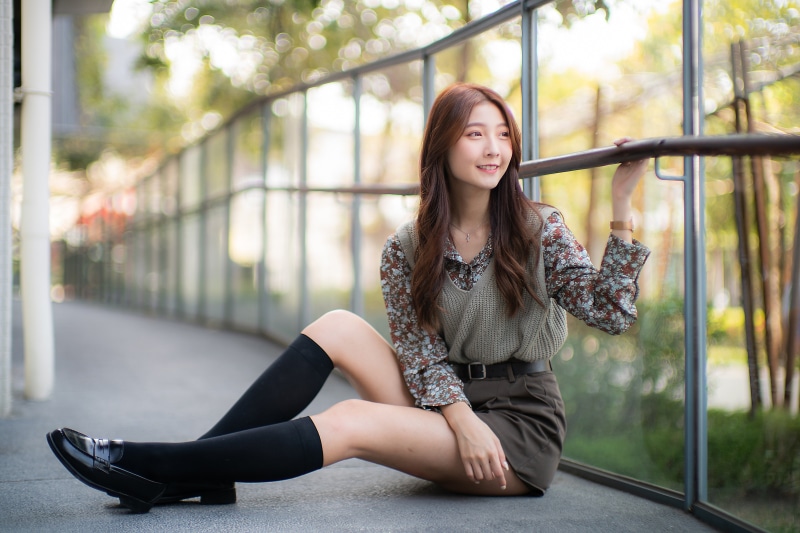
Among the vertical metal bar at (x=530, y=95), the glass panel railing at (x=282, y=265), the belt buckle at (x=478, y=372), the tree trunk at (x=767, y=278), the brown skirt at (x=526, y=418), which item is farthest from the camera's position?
the glass panel railing at (x=282, y=265)

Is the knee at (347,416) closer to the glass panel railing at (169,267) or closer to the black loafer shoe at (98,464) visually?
the black loafer shoe at (98,464)

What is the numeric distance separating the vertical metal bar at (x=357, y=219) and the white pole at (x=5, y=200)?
1.77m

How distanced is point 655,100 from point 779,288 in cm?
190

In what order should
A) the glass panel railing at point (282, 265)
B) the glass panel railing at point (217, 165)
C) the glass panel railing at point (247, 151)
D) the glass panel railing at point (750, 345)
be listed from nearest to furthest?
the glass panel railing at point (750, 345) < the glass panel railing at point (282, 265) < the glass panel railing at point (247, 151) < the glass panel railing at point (217, 165)

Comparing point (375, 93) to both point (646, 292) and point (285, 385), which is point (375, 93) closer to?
point (646, 292)

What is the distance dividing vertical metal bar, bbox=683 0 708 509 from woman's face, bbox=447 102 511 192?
462 millimetres

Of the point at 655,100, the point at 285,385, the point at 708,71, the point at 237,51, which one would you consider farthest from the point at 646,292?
the point at 237,51

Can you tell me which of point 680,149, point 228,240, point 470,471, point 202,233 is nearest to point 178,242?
point 202,233

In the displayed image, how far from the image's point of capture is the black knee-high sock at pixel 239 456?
1942 mm

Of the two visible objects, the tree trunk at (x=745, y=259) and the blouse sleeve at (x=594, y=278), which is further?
Result: the tree trunk at (x=745, y=259)

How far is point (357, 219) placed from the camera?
183 inches

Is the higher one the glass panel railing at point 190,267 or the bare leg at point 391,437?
the glass panel railing at point 190,267

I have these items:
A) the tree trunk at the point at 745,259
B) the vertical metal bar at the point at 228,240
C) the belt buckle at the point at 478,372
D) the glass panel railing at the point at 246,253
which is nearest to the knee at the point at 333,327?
the belt buckle at the point at 478,372

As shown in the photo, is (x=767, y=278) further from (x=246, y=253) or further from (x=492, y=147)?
(x=246, y=253)
